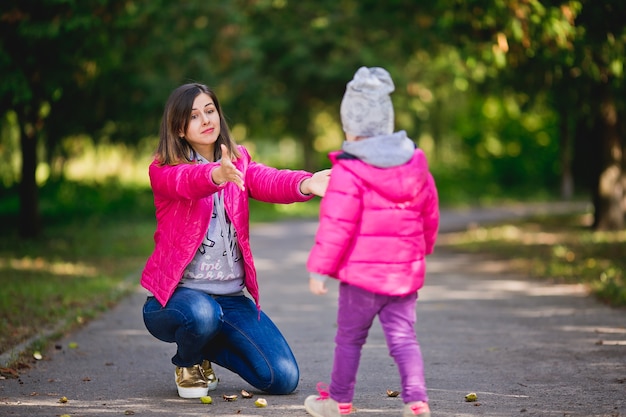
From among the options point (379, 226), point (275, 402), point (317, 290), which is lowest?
point (275, 402)

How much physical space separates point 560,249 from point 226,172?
9.86 meters

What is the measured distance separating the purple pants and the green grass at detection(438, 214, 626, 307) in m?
5.27

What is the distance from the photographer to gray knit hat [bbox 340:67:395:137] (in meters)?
4.48

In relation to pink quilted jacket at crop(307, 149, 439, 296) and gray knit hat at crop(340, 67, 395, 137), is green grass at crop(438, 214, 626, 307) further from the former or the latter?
gray knit hat at crop(340, 67, 395, 137)

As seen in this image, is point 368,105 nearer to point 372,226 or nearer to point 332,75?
point 372,226

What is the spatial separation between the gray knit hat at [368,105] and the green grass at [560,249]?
555 centimetres

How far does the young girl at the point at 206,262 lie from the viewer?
5.42 meters

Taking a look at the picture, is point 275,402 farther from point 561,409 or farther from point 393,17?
point 393,17

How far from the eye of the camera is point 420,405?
177 inches

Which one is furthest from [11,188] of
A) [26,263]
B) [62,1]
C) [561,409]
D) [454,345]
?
[561,409]

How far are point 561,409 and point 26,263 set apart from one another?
9.68 m

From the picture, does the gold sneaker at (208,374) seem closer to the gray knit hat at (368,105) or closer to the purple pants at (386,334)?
the purple pants at (386,334)

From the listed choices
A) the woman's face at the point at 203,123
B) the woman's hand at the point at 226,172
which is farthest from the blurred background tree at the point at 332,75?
the woman's hand at the point at 226,172

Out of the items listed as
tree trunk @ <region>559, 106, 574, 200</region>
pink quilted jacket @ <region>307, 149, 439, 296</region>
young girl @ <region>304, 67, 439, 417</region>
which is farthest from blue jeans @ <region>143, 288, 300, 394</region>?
tree trunk @ <region>559, 106, 574, 200</region>
